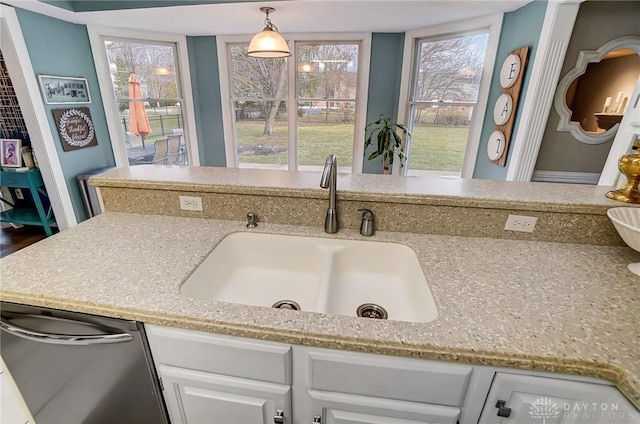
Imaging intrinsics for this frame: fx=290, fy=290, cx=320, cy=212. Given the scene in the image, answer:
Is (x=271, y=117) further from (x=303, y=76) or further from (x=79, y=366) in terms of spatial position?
(x=79, y=366)

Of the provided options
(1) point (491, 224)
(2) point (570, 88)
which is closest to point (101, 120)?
(1) point (491, 224)

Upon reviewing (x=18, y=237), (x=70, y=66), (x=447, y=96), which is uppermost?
(x=70, y=66)

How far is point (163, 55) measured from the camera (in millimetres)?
3844

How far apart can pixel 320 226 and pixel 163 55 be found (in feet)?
12.9

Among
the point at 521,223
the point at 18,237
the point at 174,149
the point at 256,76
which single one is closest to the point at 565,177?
the point at 521,223

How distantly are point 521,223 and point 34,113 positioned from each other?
3937 millimetres

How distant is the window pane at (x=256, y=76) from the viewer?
403 centimetres

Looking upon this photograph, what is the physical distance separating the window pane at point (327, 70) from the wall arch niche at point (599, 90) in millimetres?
2347

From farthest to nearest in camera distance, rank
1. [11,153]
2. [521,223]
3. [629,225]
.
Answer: [11,153] → [521,223] → [629,225]

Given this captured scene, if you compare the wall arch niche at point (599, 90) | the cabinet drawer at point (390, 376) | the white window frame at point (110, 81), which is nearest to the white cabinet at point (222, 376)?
the cabinet drawer at point (390, 376)

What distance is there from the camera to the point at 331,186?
3.69ft

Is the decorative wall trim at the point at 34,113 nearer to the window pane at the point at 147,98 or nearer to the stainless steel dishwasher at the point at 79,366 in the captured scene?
the window pane at the point at 147,98

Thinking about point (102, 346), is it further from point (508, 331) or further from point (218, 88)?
point (218, 88)

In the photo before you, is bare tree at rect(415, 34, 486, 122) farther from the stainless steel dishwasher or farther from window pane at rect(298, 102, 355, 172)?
the stainless steel dishwasher
